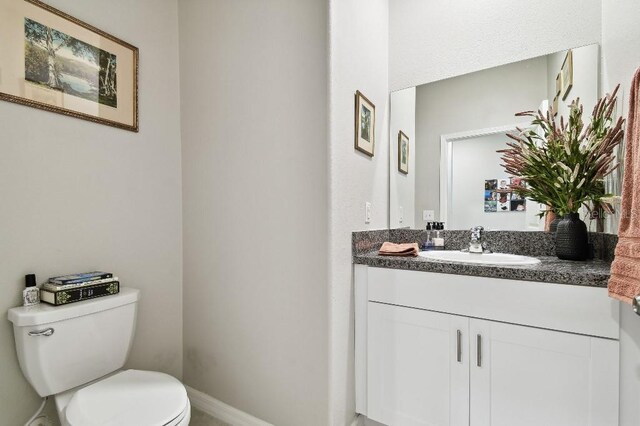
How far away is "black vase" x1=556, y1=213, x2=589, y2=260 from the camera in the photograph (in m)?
1.31

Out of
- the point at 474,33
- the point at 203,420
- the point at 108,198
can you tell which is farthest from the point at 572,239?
the point at 108,198

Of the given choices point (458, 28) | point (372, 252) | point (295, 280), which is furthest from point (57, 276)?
point (458, 28)

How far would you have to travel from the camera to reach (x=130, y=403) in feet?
3.58

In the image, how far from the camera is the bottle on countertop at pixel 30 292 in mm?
1222

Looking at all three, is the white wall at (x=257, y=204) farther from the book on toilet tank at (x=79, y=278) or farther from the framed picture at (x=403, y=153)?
the framed picture at (x=403, y=153)

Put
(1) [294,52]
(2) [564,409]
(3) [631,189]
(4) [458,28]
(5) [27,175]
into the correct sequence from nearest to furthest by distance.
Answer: (3) [631,189] < (2) [564,409] < (5) [27,175] < (1) [294,52] < (4) [458,28]

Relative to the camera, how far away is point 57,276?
1.36 m

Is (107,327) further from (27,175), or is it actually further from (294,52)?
(294,52)

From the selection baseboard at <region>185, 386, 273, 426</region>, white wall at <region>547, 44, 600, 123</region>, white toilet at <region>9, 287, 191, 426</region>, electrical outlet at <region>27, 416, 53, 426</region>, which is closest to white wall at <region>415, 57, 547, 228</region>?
white wall at <region>547, 44, 600, 123</region>

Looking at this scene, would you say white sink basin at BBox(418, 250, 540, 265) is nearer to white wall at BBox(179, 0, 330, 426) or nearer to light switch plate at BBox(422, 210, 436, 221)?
light switch plate at BBox(422, 210, 436, 221)

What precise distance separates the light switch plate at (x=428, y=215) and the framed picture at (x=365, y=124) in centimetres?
50

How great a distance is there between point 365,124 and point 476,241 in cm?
85

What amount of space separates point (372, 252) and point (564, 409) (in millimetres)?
929

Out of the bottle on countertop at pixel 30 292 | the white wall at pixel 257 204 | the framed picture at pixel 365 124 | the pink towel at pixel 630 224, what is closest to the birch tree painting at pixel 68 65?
the white wall at pixel 257 204
